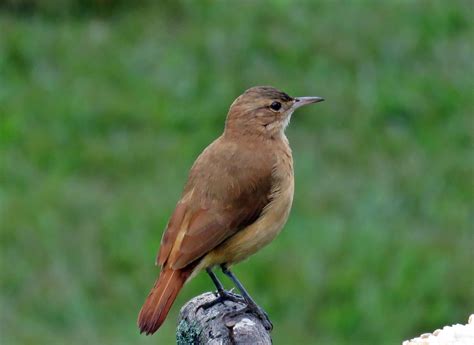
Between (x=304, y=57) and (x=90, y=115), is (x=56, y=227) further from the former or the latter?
(x=304, y=57)

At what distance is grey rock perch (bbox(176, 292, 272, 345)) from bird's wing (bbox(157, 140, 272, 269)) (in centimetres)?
24

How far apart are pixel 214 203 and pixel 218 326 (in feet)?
2.88

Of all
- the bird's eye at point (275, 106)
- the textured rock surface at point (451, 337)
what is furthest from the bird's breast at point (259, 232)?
the textured rock surface at point (451, 337)

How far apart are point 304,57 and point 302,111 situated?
112 cm

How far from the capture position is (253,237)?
5.66 m

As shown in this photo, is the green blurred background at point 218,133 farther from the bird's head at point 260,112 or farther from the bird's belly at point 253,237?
the bird's belly at point 253,237

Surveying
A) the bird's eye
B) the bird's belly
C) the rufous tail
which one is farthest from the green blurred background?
the rufous tail

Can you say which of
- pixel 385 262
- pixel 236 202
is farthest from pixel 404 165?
pixel 236 202

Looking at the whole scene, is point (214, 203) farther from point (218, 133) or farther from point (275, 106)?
Result: point (218, 133)

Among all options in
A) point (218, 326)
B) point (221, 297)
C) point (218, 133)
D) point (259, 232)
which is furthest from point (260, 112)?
point (218, 133)

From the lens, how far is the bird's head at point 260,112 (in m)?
6.18

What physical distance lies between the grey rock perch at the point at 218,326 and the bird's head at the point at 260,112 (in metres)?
1.08

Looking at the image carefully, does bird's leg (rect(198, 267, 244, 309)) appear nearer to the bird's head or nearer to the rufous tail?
the rufous tail

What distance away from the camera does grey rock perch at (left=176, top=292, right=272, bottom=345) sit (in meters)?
4.65
